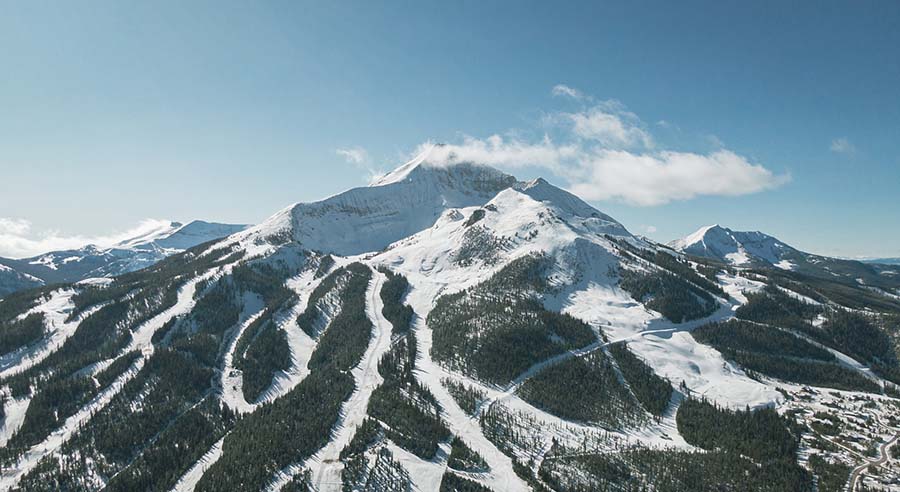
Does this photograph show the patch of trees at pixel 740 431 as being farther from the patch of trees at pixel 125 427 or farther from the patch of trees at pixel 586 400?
the patch of trees at pixel 125 427

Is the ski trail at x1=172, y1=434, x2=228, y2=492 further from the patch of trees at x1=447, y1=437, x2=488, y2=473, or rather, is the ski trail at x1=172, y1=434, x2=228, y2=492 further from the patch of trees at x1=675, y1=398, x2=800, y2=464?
the patch of trees at x1=675, y1=398, x2=800, y2=464

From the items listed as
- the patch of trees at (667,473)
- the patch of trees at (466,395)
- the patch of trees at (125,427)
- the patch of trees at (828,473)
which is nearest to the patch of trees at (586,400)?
the patch of trees at (466,395)

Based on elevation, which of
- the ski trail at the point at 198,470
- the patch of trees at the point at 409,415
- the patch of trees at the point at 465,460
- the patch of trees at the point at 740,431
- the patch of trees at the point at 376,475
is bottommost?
Result: the ski trail at the point at 198,470

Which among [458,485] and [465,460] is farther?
[465,460]

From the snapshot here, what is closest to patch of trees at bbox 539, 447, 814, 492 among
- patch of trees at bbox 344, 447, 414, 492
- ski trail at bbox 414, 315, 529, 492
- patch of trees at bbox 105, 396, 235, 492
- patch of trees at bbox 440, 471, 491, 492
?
ski trail at bbox 414, 315, 529, 492

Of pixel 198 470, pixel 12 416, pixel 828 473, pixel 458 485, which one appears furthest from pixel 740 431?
pixel 12 416

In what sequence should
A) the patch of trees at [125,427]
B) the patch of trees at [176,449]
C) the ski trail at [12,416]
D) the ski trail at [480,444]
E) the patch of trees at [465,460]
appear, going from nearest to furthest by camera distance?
the ski trail at [480,444], the patch of trees at [176,449], the patch of trees at [465,460], the patch of trees at [125,427], the ski trail at [12,416]

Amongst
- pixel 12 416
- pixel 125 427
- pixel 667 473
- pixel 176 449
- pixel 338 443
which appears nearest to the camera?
pixel 667 473

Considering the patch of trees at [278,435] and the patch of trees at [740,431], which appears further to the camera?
the patch of trees at [740,431]

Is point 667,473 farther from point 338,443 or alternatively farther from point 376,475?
Answer: point 338,443

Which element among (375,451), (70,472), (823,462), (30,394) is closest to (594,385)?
(823,462)
